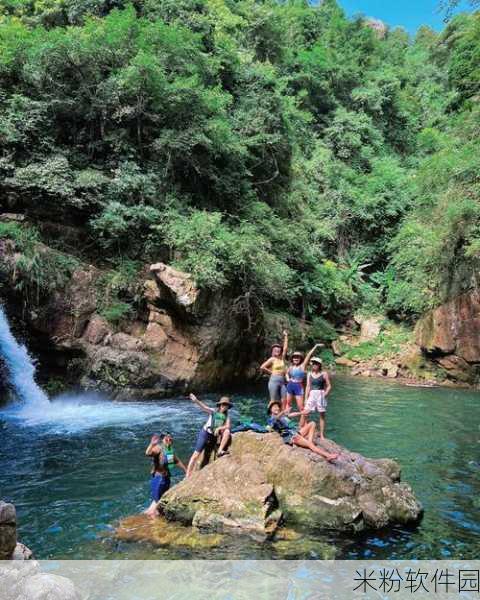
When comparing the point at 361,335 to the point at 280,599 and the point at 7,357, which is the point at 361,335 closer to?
the point at 7,357

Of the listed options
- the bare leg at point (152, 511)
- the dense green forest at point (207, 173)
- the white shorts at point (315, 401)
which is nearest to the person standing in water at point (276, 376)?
the white shorts at point (315, 401)

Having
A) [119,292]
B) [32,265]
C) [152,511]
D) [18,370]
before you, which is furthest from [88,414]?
[152,511]

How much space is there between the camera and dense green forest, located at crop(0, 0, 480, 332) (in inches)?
664

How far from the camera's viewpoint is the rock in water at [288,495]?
272 inches

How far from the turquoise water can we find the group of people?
72 cm

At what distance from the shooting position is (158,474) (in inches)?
303

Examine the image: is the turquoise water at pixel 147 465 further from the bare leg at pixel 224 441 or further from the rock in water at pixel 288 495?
the bare leg at pixel 224 441

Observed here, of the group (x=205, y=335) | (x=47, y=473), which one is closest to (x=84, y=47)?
(x=205, y=335)

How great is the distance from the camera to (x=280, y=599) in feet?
17.6

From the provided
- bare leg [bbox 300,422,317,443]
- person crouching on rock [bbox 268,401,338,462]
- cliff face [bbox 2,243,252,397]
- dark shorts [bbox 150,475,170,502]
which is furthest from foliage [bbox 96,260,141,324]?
bare leg [bbox 300,422,317,443]

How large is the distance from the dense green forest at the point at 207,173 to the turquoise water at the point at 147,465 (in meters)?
4.95

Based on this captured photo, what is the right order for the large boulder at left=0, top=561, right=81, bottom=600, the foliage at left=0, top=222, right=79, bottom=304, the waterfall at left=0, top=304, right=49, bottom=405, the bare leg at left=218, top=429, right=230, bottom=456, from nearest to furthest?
the large boulder at left=0, top=561, right=81, bottom=600
the bare leg at left=218, top=429, right=230, bottom=456
the waterfall at left=0, top=304, right=49, bottom=405
the foliage at left=0, top=222, right=79, bottom=304

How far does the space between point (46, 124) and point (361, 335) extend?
17.6 metres

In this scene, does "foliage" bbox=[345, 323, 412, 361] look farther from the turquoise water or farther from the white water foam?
the white water foam
